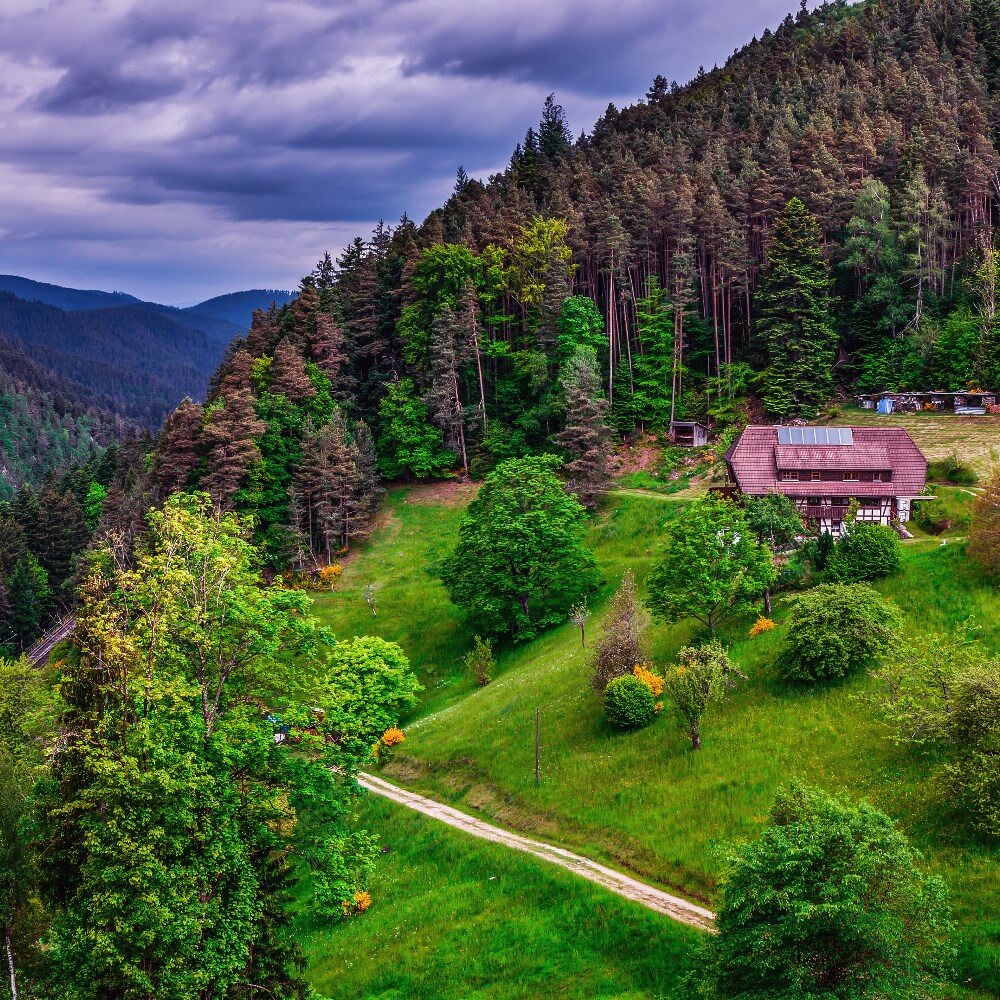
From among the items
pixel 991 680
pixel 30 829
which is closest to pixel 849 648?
pixel 991 680

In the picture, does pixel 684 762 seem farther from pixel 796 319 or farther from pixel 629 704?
pixel 796 319

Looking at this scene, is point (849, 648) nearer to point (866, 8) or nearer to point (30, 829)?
point (30, 829)

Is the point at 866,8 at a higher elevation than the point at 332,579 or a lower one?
higher

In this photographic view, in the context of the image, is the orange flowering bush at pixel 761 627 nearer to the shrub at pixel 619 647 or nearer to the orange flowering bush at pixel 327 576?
the shrub at pixel 619 647

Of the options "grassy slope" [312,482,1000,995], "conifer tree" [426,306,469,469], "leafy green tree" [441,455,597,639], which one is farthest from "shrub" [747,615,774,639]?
"conifer tree" [426,306,469,469]

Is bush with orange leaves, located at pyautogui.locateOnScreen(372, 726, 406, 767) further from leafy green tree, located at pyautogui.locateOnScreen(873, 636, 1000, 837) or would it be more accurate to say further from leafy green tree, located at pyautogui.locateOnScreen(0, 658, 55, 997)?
leafy green tree, located at pyautogui.locateOnScreen(873, 636, 1000, 837)

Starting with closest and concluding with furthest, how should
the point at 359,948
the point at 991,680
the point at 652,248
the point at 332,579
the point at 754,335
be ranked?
the point at 991,680 → the point at 359,948 → the point at 332,579 → the point at 754,335 → the point at 652,248

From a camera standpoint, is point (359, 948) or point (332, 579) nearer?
point (359, 948)
